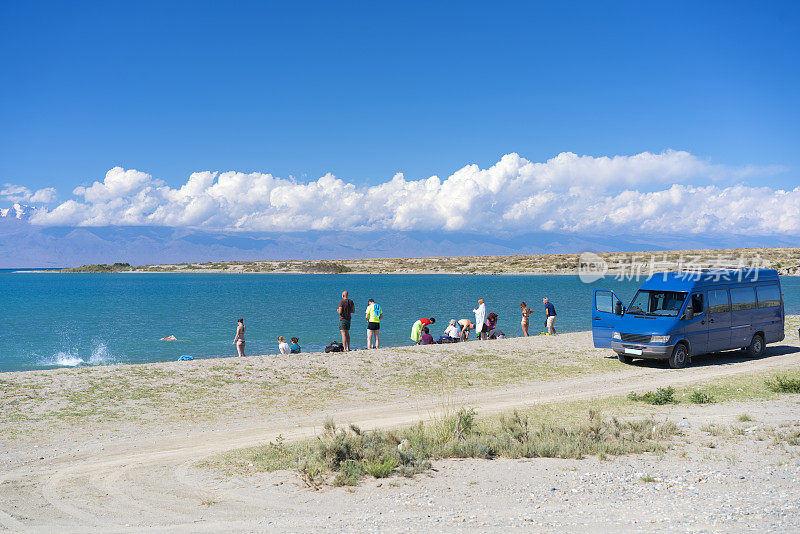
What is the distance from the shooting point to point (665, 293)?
1723 cm

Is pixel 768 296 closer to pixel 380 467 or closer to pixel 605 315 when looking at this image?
pixel 605 315

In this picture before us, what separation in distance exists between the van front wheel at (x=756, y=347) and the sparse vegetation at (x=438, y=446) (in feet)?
36.2

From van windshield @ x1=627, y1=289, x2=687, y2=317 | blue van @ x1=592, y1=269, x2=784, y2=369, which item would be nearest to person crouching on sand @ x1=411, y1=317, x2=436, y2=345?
blue van @ x1=592, y1=269, x2=784, y2=369

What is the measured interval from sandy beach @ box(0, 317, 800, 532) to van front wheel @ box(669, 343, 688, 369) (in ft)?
1.07

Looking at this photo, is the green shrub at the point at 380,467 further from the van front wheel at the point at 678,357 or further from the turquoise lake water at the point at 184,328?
the turquoise lake water at the point at 184,328

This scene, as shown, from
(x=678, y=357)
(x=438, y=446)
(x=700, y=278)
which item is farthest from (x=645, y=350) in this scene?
(x=438, y=446)

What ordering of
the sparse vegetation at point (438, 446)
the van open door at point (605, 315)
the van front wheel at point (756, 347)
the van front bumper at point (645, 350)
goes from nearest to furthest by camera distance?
the sparse vegetation at point (438, 446), the van front bumper at point (645, 350), the van open door at point (605, 315), the van front wheel at point (756, 347)

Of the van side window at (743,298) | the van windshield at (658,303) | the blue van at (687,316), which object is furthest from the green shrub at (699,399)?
the van side window at (743,298)

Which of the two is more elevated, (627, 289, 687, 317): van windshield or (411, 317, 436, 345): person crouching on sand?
(627, 289, 687, 317): van windshield

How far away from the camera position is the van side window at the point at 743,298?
58.5 ft

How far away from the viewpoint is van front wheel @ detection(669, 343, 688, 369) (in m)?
16.7

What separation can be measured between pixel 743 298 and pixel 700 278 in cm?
217

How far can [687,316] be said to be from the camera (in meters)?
16.7

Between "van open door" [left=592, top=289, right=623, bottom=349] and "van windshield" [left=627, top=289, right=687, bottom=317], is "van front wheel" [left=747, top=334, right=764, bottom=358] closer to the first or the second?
"van windshield" [left=627, top=289, right=687, bottom=317]
